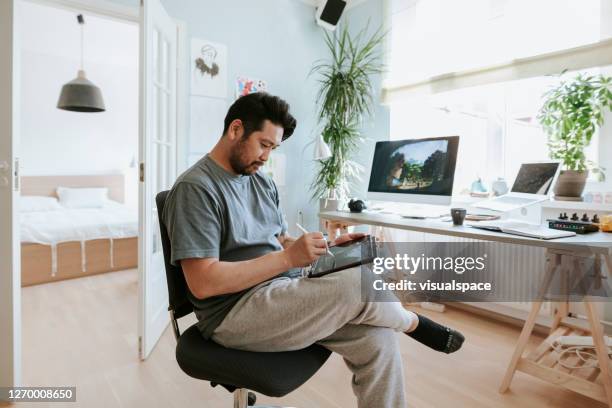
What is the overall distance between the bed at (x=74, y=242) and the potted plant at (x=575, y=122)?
3.63 m

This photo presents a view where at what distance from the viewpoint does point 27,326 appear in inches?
94.8

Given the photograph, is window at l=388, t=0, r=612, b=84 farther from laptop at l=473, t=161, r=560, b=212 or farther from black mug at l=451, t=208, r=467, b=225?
black mug at l=451, t=208, r=467, b=225

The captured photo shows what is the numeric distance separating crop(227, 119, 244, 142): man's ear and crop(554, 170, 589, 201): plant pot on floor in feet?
5.79

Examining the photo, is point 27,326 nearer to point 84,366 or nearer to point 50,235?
point 84,366

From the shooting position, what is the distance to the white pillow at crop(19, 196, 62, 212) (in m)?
4.36

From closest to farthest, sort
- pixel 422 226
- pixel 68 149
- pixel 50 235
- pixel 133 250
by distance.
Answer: pixel 422 226, pixel 50 235, pixel 133 250, pixel 68 149

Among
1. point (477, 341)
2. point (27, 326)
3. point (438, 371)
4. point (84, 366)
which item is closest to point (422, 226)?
point (438, 371)

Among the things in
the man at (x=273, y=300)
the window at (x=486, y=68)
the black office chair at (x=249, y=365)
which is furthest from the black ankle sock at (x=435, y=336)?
the window at (x=486, y=68)

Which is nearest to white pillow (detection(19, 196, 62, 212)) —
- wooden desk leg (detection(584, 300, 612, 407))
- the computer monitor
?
the computer monitor

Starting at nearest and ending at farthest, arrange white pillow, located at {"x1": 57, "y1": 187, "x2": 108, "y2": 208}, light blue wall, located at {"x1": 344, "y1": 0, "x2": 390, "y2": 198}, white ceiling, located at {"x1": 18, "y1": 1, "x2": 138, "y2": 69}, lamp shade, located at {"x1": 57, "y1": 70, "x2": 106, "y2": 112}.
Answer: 1. light blue wall, located at {"x1": 344, "y1": 0, "x2": 390, "y2": 198}
2. lamp shade, located at {"x1": 57, "y1": 70, "x2": 106, "y2": 112}
3. white ceiling, located at {"x1": 18, "y1": 1, "x2": 138, "y2": 69}
4. white pillow, located at {"x1": 57, "y1": 187, "x2": 108, "y2": 208}

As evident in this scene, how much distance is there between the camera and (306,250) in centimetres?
102

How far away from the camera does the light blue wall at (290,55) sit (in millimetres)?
2898

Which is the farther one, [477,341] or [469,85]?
[469,85]

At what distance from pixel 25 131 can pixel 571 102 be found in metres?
5.66
